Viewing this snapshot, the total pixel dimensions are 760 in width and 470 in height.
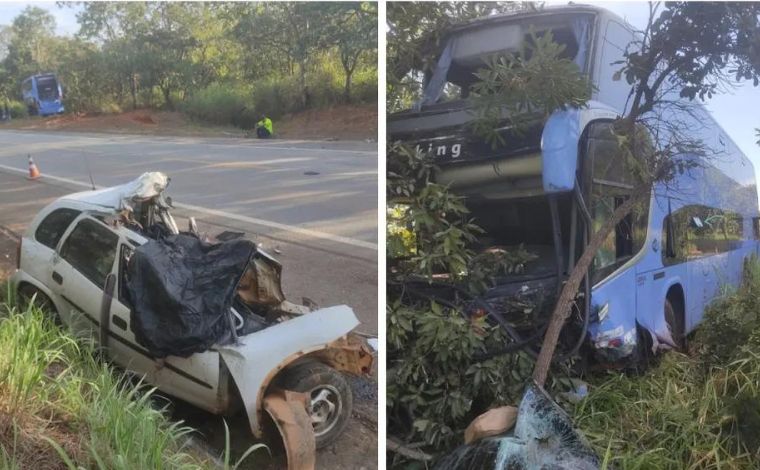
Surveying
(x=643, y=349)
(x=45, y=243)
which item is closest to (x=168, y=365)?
(x=45, y=243)

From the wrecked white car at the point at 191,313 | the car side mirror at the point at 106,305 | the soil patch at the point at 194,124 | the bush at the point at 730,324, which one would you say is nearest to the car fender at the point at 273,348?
the wrecked white car at the point at 191,313

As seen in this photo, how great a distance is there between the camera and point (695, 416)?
2.18m

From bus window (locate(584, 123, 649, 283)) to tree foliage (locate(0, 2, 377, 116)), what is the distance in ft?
2.35

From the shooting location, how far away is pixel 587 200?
2152 millimetres

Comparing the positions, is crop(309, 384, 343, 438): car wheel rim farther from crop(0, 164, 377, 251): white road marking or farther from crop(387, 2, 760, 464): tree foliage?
crop(0, 164, 377, 251): white road marking

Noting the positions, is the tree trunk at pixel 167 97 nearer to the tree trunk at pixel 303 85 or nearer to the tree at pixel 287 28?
the tree at pixel 287 28

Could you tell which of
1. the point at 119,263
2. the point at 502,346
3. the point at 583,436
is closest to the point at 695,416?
the point at 583,436

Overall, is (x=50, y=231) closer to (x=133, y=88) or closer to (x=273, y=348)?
(x=133, y=88)

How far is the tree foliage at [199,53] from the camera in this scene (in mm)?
2129

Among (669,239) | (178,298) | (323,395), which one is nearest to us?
(178,298)

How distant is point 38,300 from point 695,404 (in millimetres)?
2099

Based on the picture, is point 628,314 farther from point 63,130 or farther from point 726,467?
point 63,130

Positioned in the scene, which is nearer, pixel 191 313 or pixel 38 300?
pixel 191 313

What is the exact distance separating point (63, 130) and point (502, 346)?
1.58 m
